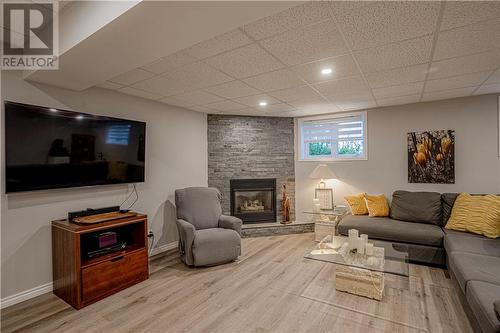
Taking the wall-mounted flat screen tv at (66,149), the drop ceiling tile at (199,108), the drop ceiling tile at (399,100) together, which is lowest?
the wall-mounted flat screen tv at (66,149)

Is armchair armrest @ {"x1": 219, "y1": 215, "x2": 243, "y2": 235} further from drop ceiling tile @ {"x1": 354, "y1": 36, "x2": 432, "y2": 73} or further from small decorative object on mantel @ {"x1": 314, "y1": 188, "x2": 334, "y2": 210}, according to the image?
drop ceiling tile @ {"x1": 354, "y1": 36, "x2": 432, "y2": 73}

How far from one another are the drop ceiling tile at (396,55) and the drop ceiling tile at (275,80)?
2.22 feet

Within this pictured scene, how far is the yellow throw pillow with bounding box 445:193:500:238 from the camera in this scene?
2.84 meters

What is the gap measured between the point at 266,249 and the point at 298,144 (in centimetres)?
218

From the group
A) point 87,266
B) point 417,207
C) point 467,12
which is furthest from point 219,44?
point 417,207

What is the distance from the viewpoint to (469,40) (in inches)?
76.3

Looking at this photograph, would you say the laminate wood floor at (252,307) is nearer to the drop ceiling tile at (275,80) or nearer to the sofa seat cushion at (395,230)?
the sofa seat cushion at (395,230)

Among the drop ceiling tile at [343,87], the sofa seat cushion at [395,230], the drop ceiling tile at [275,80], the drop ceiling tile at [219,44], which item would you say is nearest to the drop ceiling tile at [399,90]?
the drop ceiling tile at [343,87]

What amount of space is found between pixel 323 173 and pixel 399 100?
63.4 inches

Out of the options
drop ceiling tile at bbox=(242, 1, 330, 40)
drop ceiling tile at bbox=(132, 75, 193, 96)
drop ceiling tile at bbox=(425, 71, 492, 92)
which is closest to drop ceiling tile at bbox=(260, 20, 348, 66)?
drop ceiling tile at bbox=(242, 1, 330, 40)

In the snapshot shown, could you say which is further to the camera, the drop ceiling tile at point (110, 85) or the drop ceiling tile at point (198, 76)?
the drop ceiling tile at point (110, 85)

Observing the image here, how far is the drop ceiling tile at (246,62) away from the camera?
2.12 meters

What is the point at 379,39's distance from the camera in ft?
6.31

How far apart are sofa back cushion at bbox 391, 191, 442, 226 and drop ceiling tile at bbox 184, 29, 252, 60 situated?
329 cm
